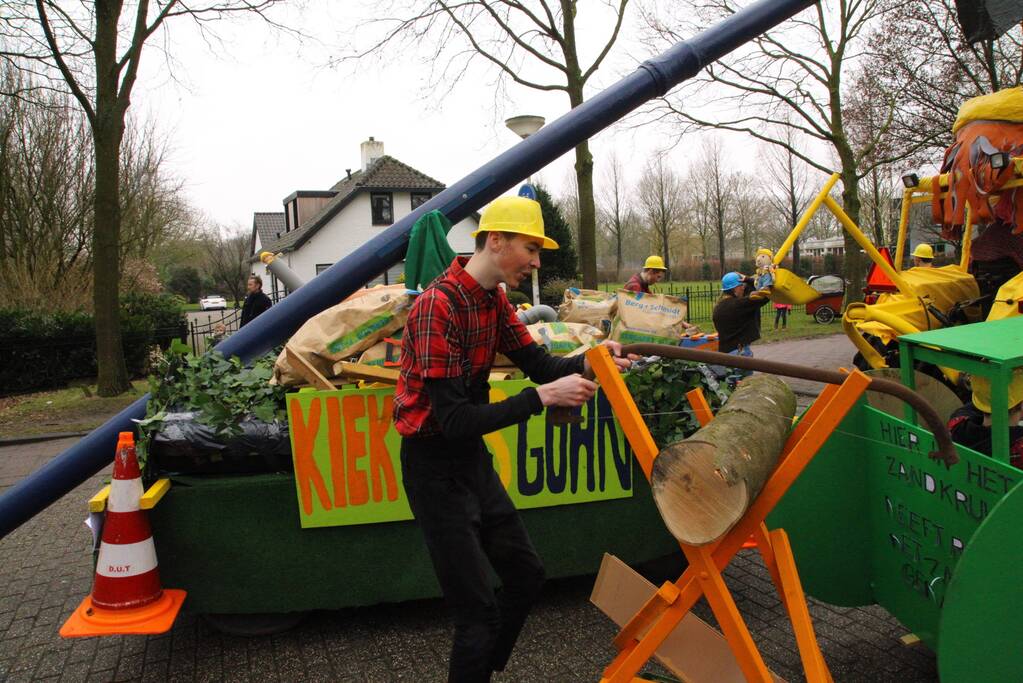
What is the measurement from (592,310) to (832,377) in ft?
8.90

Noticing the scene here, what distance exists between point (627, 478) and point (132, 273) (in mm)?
23305

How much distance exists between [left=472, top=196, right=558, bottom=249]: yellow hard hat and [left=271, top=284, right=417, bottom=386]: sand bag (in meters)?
1.37

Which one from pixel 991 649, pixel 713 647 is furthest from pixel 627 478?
pixel 991 649

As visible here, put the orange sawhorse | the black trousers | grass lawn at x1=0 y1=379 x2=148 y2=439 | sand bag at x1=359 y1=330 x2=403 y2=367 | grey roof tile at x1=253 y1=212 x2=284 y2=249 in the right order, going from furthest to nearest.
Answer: grey roof tile at x1=253 y1=212 x2=284 y2=249 → grass lawn at x1=0 y1=379 x2=148 y2=439 → sand bag at x1=359 y1=330 x2=403 y2=367 → the black trousers → the orange sawhorse

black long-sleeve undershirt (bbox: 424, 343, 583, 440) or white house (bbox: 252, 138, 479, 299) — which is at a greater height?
white house (bbox: 252, 138, 479, 299)

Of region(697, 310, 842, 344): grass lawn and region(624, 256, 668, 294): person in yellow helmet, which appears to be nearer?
region(624, 256, 668, 294): person in yellow helmet

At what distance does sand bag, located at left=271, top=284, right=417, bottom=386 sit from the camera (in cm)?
364

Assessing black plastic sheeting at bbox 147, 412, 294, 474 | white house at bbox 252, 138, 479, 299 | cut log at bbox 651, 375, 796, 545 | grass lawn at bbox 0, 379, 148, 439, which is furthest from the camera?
white house at bbox 252, 138, 479, 299

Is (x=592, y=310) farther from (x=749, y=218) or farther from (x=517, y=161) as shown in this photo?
(x=749, y=218)

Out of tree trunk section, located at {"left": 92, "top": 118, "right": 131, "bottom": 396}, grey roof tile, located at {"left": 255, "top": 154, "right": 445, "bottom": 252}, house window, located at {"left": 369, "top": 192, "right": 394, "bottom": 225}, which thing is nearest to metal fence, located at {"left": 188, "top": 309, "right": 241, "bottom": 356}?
tree trunk section, located at {"left": 92, "top": 118, "right": 131, "bottom": 396}

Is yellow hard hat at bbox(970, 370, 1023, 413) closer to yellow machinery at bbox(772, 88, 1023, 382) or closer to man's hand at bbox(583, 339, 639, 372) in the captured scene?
man's hand at bbox(583, 339, 639, 372)

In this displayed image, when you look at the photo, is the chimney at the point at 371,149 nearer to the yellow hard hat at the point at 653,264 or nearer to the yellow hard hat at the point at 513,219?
the yellow hard hat at the point at 653,264

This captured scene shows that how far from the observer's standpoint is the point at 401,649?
132 inches

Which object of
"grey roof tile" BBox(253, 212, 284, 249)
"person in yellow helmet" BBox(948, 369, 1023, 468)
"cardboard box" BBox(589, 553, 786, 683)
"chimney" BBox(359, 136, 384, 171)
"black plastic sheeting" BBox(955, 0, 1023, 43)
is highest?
"chimney" BBox(359, 136, 384, 171)
